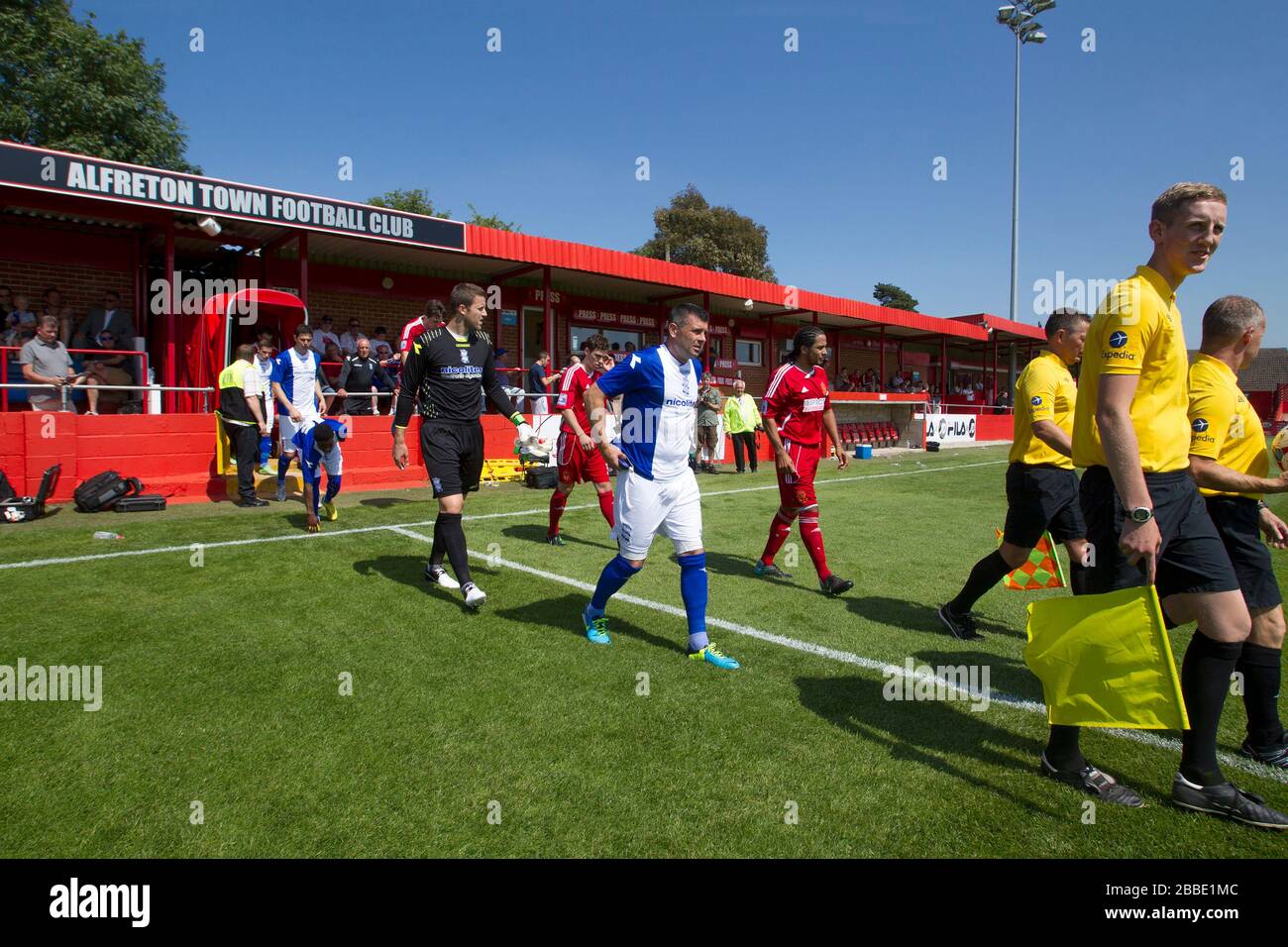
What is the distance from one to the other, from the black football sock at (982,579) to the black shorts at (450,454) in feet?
11.7

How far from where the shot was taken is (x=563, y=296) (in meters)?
19.8

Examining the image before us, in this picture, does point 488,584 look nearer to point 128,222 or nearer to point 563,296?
point 128,222

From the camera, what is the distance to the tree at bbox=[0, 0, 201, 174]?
25.7 meters

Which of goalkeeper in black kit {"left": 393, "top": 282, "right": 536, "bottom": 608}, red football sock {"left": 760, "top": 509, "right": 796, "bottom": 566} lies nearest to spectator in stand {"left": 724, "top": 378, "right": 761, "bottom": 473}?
red football sock {"left": 760, "top": 509, "right": 796, "bottom": 566}

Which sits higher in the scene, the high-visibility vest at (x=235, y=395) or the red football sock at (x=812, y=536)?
the high-visibility vest at (x=235, y=395)

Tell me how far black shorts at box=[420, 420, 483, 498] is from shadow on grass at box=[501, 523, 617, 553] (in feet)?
7.67

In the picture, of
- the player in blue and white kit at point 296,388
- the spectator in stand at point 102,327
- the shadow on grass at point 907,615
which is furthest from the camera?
the spectator in stand at point 102,327

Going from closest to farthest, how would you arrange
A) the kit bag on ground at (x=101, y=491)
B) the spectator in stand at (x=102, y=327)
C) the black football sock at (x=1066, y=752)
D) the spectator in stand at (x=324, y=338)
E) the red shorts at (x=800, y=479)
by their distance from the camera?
the black football sock at (x=1066, y=752)
the red shorts at (x=800, y=479)
the kit bag on ground at (x=101, y=491)
the spectator in stand at (x=102, y=327)
the spectator in stand at (x=324, y=338)

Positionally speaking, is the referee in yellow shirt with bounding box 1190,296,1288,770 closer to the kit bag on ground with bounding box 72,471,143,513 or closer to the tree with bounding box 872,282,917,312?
the kit bag on ground with bounding box 72,471,143,513

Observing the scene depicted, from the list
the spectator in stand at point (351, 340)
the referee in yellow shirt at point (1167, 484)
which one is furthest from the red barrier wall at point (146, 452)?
the referee in yellow shirt at point (1167, 484)

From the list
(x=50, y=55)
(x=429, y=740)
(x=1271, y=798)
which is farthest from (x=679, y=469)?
(x=50, y=55)

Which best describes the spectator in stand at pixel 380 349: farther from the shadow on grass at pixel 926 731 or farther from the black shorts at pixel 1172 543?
the black shorts at pixel 1172 543

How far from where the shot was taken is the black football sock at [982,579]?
477 cm
